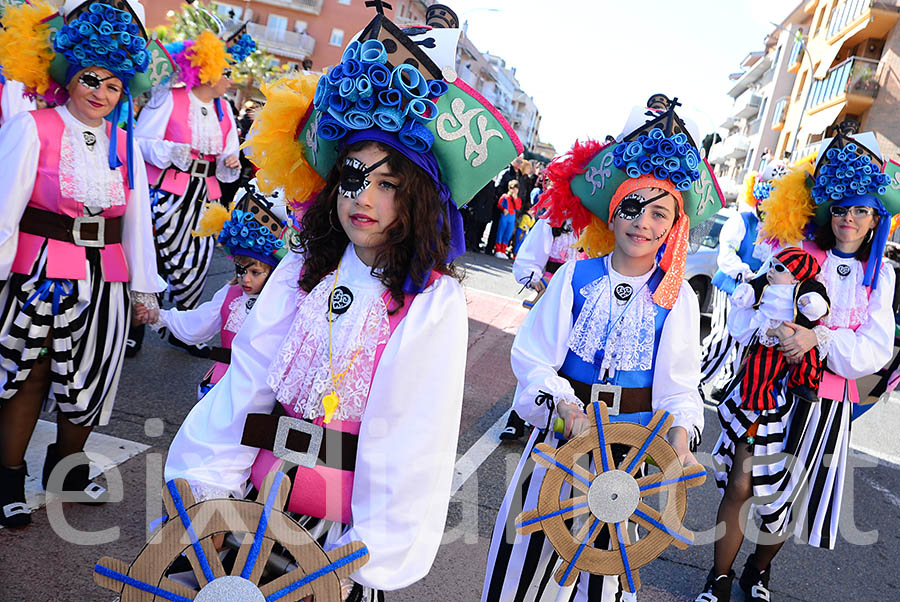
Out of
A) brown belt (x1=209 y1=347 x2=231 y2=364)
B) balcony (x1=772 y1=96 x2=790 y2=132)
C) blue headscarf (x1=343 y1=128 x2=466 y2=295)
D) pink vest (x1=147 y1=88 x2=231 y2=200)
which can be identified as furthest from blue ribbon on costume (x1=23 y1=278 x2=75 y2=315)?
balcony (x1=772 y1=96 x2=790 y2=132)

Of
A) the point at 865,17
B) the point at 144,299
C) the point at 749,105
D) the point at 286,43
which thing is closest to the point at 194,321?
the point at 144,299

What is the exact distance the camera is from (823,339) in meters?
3.56

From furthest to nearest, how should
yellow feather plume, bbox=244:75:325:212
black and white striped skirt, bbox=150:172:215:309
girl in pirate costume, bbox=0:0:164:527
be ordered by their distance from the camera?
1. black and white striped skirt, bbox=150:172:215:309
2. girl in pirate costume, bbox=0:0:164:527
3. yellow feather plume, bbox=244:75:325:212

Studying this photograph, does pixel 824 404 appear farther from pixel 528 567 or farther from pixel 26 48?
pixel 26 48

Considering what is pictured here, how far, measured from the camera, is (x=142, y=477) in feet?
12.2

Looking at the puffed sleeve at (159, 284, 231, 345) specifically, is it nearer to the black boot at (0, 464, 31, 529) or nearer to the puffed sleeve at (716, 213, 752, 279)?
the black boot at (0, 464, 31, 529)

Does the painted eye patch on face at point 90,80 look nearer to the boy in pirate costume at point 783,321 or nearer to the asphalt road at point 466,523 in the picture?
the asphalt road at point 466,523

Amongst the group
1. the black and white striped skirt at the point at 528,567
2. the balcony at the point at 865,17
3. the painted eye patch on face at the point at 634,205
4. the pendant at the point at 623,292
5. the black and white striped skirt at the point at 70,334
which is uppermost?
the balcony at the point at 865,17

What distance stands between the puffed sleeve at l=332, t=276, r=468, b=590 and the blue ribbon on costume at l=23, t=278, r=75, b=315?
6.73 ft

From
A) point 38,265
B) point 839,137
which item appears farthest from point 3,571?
point 839,137

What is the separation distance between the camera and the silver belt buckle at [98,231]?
3.25 meters

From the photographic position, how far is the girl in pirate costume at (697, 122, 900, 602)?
11.7ft

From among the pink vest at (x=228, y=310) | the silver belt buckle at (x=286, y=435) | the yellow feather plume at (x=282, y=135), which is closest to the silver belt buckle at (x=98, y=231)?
the pink vest at (x=228, y=310)

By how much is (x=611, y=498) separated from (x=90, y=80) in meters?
2.85
